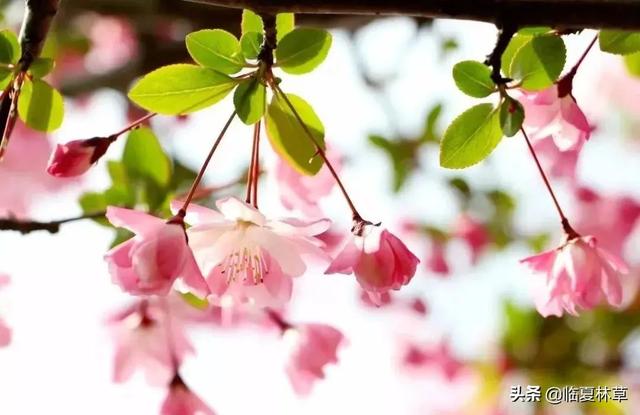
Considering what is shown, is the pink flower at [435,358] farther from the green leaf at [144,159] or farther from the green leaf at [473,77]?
the green leaf at [473,77]

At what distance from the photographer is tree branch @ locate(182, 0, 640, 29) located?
2.01 feet

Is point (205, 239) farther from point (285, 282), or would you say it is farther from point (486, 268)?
point (486, 268)

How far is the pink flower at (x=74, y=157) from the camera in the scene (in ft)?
2.41

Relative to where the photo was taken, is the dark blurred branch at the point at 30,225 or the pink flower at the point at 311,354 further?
the pink flower at the point at 311,354

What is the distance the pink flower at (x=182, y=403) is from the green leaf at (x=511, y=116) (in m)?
0.54

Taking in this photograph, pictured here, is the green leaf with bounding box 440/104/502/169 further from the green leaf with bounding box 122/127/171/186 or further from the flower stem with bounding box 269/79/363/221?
the green leaf with bounding box 122/127/171/186

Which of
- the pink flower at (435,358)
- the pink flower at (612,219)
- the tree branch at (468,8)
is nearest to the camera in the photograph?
the tree branch at (468,8)

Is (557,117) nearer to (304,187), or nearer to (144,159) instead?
(304,187)

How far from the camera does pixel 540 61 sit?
0.71 metres

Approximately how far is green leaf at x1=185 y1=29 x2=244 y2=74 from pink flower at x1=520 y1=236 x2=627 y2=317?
12.9 inches

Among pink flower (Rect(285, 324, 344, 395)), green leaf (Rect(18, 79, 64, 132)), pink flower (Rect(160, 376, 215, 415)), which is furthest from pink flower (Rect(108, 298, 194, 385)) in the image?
green leaf (Rect(18, 79, 64, 132))

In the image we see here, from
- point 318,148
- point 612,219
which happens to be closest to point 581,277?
point 318,148

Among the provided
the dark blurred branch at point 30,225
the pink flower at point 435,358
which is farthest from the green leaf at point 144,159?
the pink flower at point 435,358

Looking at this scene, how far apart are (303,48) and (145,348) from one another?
0.56 meters
